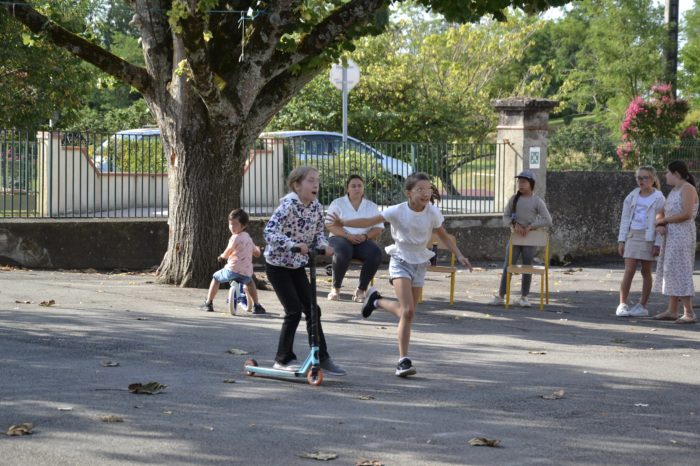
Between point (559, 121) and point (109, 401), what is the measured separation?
6711 cm

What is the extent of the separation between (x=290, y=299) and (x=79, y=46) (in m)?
6.53

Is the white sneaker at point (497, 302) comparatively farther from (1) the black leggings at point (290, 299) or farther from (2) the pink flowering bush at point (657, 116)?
(2) the pink flowering bush at point (657, 116)

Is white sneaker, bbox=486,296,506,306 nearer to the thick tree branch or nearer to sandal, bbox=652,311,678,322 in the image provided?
sandal, bbox=652,311,678,322

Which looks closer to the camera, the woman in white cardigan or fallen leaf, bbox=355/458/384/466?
fallen leaf, bbox=355/458/384/466

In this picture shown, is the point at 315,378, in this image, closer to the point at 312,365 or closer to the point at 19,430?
the point at 312,365

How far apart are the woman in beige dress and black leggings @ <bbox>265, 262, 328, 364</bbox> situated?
18.9ft

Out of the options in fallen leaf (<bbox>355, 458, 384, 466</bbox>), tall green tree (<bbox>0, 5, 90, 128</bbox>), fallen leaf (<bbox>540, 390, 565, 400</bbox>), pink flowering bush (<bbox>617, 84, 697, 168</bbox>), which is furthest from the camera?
pink flowering bush (<bbox>617, 84, 697, 168</bbox>)

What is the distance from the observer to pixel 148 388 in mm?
7863

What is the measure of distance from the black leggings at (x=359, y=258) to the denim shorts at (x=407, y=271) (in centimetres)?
461

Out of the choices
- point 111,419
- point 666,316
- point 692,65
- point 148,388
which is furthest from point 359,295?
point 692,65

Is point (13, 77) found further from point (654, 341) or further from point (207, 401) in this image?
point (207, 401)

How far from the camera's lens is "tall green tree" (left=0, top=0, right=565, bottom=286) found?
44.1 feet

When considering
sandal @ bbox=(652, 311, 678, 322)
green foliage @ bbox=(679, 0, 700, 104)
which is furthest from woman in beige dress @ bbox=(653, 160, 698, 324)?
green foliage @ bbox=(679, 0, 700, 104)

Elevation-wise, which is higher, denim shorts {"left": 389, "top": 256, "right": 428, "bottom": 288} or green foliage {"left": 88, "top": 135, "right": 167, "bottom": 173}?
green foliage {"left": 88, "top": 135, "right": 167, "bottom": 173}
